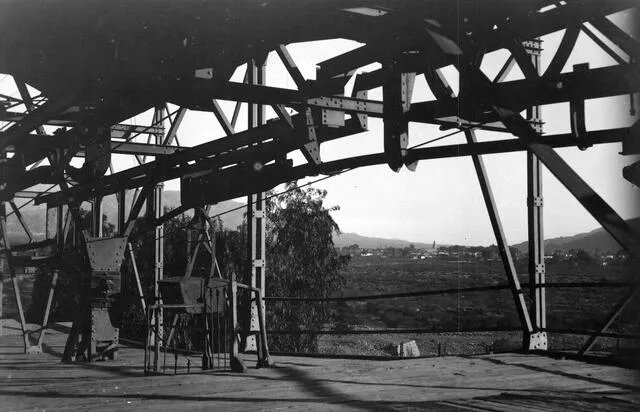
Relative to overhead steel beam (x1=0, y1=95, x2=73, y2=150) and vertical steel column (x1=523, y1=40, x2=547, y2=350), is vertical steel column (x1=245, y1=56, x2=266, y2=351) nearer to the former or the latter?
overhead steel beam (x1=0, y1=95, x2=73, y2=150)

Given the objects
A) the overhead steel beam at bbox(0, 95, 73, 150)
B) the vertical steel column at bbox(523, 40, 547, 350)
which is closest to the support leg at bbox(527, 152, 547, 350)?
the vertical steel column at bbox(523, 40, 547, 350)

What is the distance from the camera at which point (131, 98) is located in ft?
27.7

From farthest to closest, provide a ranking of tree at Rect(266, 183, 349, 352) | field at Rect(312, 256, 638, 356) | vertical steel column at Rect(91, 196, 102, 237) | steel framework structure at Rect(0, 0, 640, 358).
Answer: field at Rect(312, 256, 638, 356)
tree at Rect(266, 183, 349, 352)
vertical steel column at Rect(91, 196, 102, 237)
steel framework structure at Rect(0, 0, 640, 358)

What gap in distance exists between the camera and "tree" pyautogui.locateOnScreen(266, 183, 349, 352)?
36375 mm

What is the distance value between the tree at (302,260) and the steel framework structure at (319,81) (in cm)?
2565

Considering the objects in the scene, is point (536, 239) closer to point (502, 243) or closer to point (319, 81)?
point (502, 243)

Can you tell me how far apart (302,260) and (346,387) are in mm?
30431

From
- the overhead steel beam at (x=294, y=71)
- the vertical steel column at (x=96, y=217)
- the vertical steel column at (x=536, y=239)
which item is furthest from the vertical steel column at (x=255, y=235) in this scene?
the vertical steel column at (x=536, y=239)

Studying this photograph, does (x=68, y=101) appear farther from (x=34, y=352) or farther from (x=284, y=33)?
(x=34, y=352)

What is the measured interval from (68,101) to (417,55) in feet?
14.6

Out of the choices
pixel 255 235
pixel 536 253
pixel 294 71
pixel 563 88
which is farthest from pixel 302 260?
pixel 563 88

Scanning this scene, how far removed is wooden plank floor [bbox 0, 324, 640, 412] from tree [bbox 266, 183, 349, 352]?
86.6ft

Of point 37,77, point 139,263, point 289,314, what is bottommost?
point 289,314

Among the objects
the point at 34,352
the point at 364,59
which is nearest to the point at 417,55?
the point at 364,59
